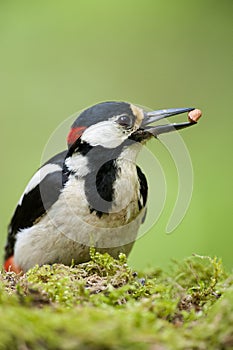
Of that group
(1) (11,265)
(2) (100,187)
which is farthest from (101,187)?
(1) (11,265)

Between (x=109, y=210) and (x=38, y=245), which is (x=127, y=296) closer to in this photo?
(x=109, y=210)

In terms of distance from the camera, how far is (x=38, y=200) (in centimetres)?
324

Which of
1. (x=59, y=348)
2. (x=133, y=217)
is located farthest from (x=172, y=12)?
(x=59, y=348)

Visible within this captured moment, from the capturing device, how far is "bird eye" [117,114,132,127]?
117 inches

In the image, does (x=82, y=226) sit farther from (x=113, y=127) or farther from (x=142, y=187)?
(x=113, y=127)

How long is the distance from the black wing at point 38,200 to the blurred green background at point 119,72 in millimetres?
2070

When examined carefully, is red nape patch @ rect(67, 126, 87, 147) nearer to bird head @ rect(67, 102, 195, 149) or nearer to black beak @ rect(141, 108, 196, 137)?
bird head @ rect(67, 102, 195, 149)

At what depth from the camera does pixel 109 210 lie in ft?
9.52

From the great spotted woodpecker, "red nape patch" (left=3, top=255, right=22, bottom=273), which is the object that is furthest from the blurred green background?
the great spotted woodpecker

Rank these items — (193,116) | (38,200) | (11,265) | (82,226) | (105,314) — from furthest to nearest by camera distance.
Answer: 1. (11,265)
2. (38,200)
3. (193,116)
4. (82,226)
5. (105,314)

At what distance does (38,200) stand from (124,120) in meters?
0.67

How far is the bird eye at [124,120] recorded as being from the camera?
2961 millimetres

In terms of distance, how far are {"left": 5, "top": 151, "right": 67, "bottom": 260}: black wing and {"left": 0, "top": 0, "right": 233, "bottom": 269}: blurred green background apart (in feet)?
6.79

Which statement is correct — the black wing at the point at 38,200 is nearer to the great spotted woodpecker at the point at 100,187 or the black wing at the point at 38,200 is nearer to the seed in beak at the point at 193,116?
the great spotted woodpecker at the point at 100,187
